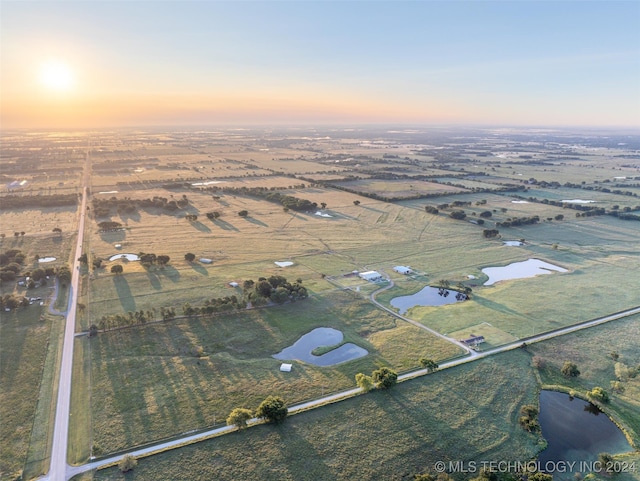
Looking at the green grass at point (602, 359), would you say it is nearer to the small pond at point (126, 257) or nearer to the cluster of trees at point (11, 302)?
the small pond at point (126, 257)

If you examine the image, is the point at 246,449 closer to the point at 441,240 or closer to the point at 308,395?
the point at 308,395

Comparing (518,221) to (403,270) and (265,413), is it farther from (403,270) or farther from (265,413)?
(265,413)

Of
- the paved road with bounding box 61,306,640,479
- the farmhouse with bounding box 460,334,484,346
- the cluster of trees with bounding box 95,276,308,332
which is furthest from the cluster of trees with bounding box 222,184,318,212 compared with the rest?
the paved road with bounding box 61,306,640,479

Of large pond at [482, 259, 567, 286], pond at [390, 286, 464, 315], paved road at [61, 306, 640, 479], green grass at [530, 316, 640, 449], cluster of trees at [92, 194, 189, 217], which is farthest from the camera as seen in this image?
cluster of trees at [92, 194, 189, 217]

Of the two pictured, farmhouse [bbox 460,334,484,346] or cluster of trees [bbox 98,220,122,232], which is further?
cluster of trees [bbox 98,220,122,232]

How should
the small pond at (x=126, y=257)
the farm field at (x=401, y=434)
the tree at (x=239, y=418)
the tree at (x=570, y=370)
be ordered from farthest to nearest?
the small pond at (x=126, y=257)
the tree at (x=570, y=370)
the tree at (x=239, y=418)
the farm field at (x=401, y=434)

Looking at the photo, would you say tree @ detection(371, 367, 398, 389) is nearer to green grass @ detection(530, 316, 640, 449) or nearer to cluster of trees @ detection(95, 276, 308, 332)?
green grass @ detection(530, 316, 640, 449)

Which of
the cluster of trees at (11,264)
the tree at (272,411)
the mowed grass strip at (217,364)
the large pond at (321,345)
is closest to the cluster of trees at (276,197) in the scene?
the mowed grass strip at (217,364)
